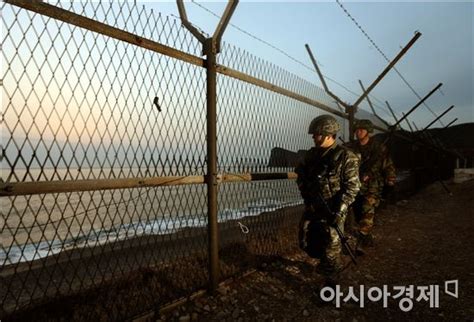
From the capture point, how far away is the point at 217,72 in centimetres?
365

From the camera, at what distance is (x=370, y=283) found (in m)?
3.99

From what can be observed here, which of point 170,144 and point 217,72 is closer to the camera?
point 170,144

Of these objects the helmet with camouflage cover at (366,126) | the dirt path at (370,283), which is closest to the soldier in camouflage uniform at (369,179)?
the helmet with camouflage cover at (366,126)

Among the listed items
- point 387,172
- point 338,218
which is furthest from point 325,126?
point 387,172

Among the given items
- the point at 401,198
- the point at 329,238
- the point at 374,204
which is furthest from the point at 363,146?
the point at 401,198

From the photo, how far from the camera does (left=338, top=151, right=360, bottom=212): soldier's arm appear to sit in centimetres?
349

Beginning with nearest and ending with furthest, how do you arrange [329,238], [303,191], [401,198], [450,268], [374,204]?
[329,238], [303,191], [450,268], [374,204], [401,198]

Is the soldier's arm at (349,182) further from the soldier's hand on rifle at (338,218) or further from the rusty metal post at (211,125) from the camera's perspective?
the rusty metal post at (211,125)

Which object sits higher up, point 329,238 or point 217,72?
point 217,72

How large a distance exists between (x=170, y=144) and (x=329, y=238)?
78.6 inches

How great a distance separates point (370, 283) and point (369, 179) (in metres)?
2.02

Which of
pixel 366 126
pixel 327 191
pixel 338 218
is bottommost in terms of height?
pixel 338 218

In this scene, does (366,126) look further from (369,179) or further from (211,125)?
(211,125)

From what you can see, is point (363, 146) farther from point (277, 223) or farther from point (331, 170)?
point (331, 170)
